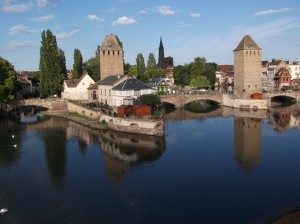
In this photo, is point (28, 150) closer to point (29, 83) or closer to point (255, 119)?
point (255, 119)

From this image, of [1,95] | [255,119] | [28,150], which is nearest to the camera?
[28,150]

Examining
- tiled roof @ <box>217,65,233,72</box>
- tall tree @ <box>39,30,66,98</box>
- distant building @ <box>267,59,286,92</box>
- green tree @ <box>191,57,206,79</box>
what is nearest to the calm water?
tall tree @ <box>39,30,66,98</box>

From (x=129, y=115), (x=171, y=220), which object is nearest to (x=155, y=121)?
(x=129, y=115)

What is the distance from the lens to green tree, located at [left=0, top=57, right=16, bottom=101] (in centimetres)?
5447

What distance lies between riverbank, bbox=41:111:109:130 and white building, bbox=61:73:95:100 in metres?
6.00

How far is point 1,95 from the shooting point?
176 feet

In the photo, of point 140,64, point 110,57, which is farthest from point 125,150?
point 140,64

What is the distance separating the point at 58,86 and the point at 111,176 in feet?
124

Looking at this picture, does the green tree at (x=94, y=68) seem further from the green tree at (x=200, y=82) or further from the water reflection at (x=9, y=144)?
the water reflection at (x=9, y=144)

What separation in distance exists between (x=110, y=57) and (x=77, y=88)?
297 inches

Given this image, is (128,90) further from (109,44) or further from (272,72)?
(272,72)

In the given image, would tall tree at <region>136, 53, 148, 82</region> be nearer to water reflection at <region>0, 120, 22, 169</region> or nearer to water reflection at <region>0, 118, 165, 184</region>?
water reflection at <region>0, 120, 22, 169</region>

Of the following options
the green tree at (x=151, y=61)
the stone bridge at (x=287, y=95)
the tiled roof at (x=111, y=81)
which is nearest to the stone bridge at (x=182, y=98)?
the stone bridge at (x=287, y=95)

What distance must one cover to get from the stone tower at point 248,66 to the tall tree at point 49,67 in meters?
30.9
